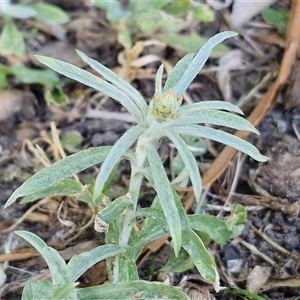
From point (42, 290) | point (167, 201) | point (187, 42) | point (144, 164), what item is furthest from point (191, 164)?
point (187, 42)

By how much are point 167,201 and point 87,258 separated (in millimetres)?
247

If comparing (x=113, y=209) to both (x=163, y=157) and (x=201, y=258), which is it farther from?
(x=163, y=157)

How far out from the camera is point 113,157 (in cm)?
101

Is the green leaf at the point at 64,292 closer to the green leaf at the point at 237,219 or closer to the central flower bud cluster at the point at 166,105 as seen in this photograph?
the central flower bud cluster at the point at 166,105

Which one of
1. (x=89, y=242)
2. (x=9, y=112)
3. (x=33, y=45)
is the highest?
(x=33, y=45)

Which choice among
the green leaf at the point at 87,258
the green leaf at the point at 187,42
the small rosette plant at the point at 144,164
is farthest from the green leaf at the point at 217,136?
the green leaf at the point at 187,42

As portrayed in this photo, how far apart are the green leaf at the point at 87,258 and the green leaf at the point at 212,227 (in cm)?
24

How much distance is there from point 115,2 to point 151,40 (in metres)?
0.19

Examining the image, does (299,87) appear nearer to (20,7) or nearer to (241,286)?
(241,286)

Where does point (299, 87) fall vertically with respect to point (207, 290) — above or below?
above

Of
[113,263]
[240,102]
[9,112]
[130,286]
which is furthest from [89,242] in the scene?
[240,102]

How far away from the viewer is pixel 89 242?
155 cm

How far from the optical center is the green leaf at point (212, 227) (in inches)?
55.7

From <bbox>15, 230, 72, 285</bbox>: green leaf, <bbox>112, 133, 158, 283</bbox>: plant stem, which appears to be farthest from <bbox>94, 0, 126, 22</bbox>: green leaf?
<bbox>15, 230, 72, 285</bbox>: green leaf
